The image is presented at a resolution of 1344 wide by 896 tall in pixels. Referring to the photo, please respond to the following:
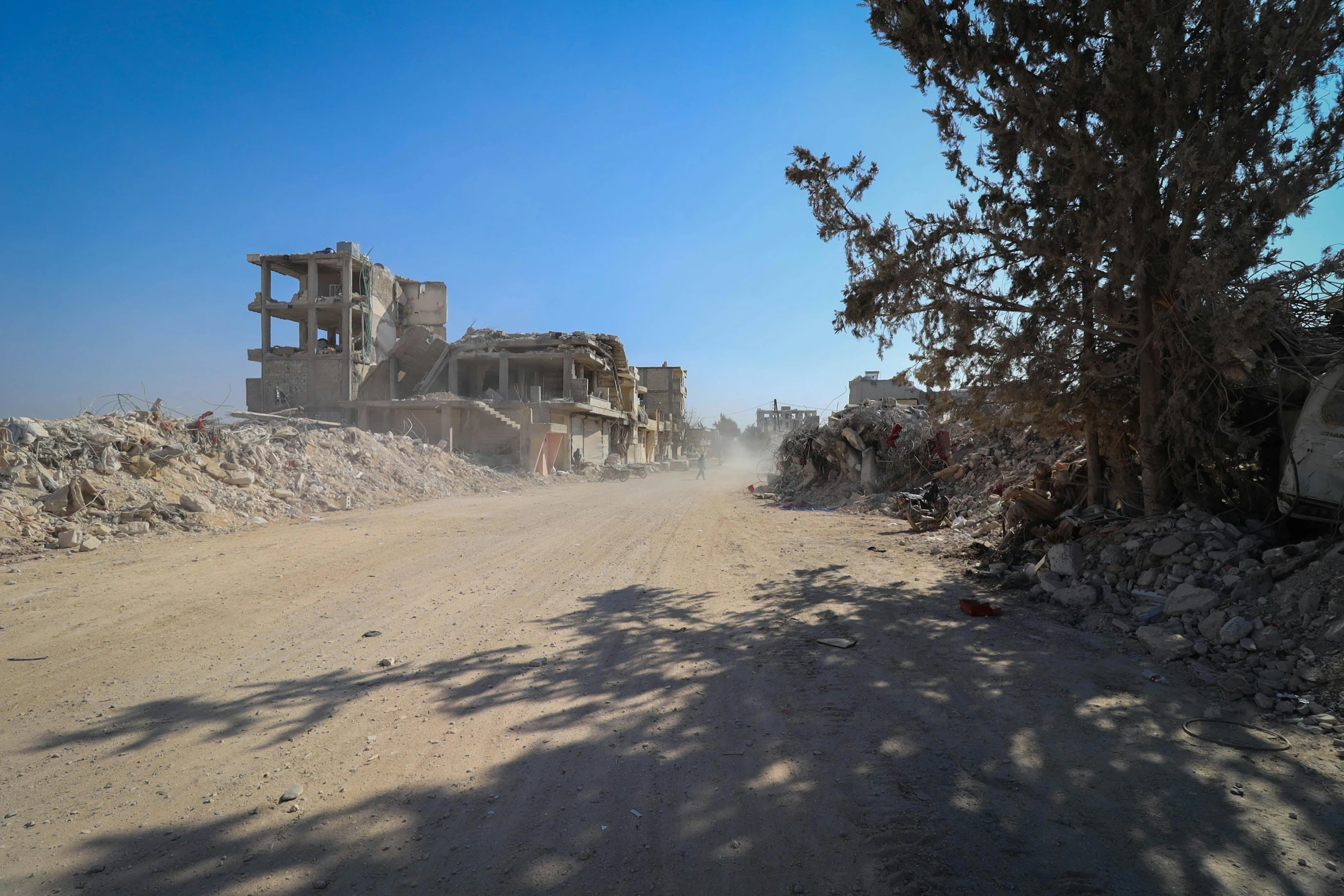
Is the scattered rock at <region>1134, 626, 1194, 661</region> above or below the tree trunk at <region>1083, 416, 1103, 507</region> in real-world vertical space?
below

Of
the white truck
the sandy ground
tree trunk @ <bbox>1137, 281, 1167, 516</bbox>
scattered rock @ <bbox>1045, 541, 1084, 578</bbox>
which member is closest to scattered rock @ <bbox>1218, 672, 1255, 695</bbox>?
the sandy ground

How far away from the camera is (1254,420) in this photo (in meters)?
6.55

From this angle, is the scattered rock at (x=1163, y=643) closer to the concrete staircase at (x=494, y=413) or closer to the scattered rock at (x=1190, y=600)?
the scattered rock at (x=1190, y=600)

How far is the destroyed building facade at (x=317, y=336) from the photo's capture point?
33.7 meters

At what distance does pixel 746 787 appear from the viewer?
10.2 ft

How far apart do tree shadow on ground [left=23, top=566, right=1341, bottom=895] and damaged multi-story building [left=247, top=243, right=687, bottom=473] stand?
83.6 ft

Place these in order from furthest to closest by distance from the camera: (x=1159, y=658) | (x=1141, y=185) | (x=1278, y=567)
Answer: (x=1141, y=185) → (x=1278, y=567) → (x=1159, y=658)

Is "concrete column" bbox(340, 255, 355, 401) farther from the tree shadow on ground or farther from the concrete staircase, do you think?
the tree shadow on ground

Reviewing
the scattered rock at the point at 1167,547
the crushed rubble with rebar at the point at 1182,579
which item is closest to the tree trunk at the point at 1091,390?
the crushed rubble with rebar at the point at 1182,579

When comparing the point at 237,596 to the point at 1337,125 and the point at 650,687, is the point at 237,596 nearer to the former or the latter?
the point at 650,687

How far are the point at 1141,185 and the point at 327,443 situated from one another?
63.0 ft

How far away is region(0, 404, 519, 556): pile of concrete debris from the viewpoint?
31.2 feet

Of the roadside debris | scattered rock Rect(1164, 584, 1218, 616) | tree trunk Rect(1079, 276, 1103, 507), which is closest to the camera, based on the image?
scattered rock Rect(1164, 584, 1218, 616)

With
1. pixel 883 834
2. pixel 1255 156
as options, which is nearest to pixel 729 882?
pixel 883 834
